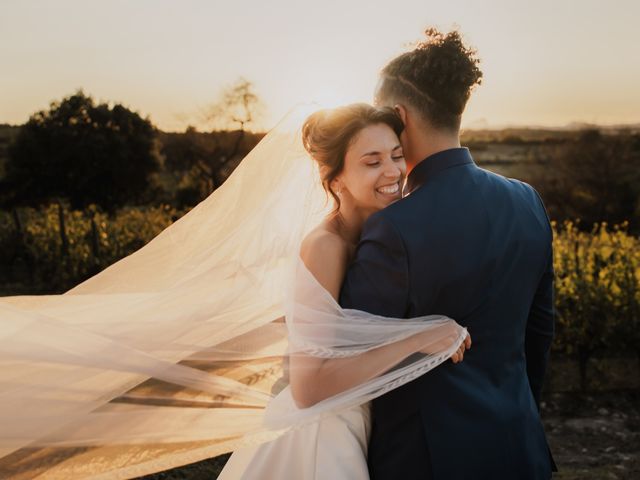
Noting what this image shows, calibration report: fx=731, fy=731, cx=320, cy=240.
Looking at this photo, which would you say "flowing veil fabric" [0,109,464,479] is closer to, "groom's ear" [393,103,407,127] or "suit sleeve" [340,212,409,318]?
"suit sleeve" [340,212,409,318]

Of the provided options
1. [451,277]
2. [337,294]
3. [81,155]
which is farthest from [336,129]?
[81,155]

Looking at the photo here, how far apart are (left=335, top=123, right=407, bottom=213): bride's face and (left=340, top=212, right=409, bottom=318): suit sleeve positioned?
1.05ft

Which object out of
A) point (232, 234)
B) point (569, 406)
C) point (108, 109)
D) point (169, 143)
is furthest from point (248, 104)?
point (232, 234)

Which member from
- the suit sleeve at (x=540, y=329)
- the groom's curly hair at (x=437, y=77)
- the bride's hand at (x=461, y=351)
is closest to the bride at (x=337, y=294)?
the bride's hand at (x=461, y=351)

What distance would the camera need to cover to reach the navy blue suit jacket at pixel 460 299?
2084mm

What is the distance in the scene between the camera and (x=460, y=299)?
85.4 inches

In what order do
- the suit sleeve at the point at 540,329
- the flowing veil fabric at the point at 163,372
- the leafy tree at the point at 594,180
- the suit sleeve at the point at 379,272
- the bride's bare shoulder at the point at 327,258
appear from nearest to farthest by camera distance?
the suit sleeve at the point at 379,272 < the bride's bare shoulder at the point at 327,258 < the flowing veil fabric at the point at 163,372 < the suit sleeve at the point at 540,329 < the leafy tree at the point at 594,180

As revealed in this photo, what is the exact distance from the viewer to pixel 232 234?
9.96 feet

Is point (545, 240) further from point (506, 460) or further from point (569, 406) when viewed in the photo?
point (569, 406)

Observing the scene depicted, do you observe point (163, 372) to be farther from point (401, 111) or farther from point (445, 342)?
point (401, 111)

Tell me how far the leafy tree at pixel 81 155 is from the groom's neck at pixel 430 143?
458 inches

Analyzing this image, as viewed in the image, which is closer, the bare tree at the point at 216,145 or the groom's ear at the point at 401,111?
the groom's ear at the point at 401,111

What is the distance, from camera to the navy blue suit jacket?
2084mm

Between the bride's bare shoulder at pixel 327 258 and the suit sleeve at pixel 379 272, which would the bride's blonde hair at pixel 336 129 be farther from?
the suit sleeve at pixel 379 272
